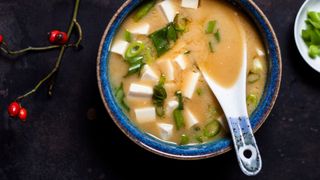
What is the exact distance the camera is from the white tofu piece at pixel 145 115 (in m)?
2.28

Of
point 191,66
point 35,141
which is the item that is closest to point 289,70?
point 191,66

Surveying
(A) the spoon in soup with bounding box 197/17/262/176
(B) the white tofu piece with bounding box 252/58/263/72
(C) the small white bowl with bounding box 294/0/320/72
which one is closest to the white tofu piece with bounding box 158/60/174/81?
(A) the spoon in soup with bounding box 197/17/262/176

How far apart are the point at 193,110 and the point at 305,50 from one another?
1.97 feet

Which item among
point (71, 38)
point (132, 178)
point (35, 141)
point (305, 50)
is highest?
point (71, 38)

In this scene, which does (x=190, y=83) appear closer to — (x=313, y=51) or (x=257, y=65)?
(x=257, y=65)

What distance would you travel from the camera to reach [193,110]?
7.50 feet

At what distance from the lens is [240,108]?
222 cm

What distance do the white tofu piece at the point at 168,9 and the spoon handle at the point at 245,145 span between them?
1.49 ft

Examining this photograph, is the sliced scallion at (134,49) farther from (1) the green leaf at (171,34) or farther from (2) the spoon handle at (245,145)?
(2) the spoon handle at (245,145)

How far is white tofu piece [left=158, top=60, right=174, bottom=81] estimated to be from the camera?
226cm

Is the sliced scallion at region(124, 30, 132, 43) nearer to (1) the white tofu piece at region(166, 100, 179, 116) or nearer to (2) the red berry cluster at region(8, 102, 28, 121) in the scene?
(1) the white tofu piece at region(166, 100, 179, 116)

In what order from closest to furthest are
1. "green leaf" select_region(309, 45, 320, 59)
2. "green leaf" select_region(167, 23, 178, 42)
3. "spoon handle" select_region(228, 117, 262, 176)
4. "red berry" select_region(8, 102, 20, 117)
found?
"spoon handle" select_region(228, 117, 262, 176) < "green leaf" select_region(167, 23, 178, 42) < "red berry" select_region(8, 102, 20, 117) < "green leaf" select_region(309, 45, 320, 59)

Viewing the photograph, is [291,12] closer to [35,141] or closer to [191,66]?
[191,66]

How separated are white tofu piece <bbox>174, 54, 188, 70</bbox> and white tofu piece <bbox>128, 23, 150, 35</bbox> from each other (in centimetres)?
16
